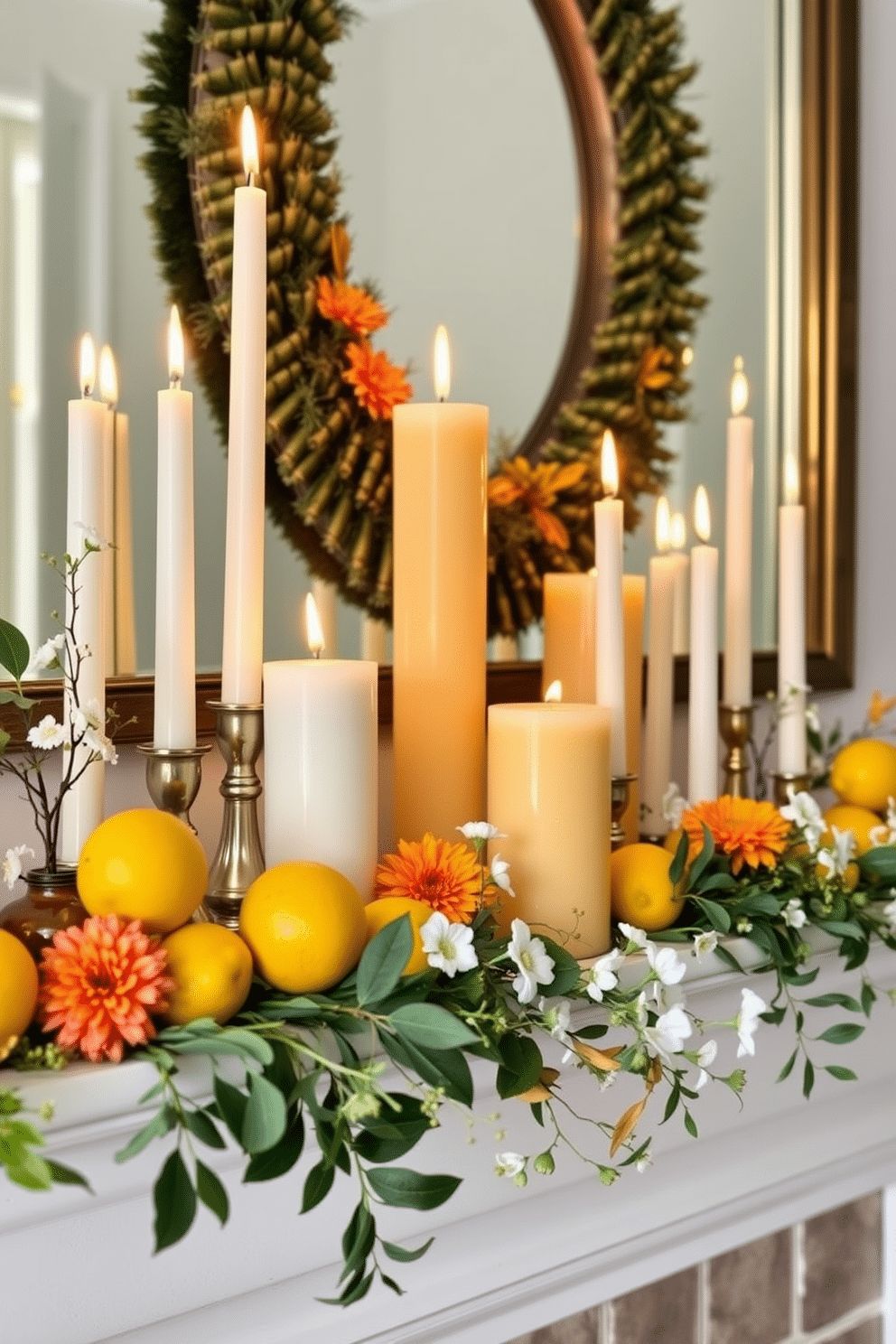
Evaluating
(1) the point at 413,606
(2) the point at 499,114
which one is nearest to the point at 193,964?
(1) the point at 413,606

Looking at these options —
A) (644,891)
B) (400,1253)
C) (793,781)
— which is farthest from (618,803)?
(400,1253)

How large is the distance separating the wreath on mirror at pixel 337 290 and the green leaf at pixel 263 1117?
31cm

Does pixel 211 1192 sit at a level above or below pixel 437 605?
below

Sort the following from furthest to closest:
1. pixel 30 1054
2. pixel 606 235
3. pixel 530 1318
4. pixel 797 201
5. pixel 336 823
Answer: pixel 797 201
pixel 606 235
pixel 530 1318
pixel 336 823
pixel 30 1054

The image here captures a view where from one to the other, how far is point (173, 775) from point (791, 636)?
393mm

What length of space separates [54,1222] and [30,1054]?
0.08 metres

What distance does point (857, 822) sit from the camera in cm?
77

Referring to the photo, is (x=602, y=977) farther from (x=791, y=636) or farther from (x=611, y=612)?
(x=791, y=636)

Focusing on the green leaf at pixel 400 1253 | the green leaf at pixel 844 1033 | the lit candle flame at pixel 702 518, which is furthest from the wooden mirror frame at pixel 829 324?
the green leaf at pixel 400 1253

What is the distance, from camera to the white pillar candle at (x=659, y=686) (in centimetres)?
74

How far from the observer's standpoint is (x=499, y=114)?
2.53ft

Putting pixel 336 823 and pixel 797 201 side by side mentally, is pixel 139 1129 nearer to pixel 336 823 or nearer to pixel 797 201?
pixel 336 823

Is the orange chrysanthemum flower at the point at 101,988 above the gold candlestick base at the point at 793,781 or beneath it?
beneath

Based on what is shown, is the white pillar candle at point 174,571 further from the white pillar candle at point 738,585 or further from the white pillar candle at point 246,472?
the white pillar candle at point 738,585
